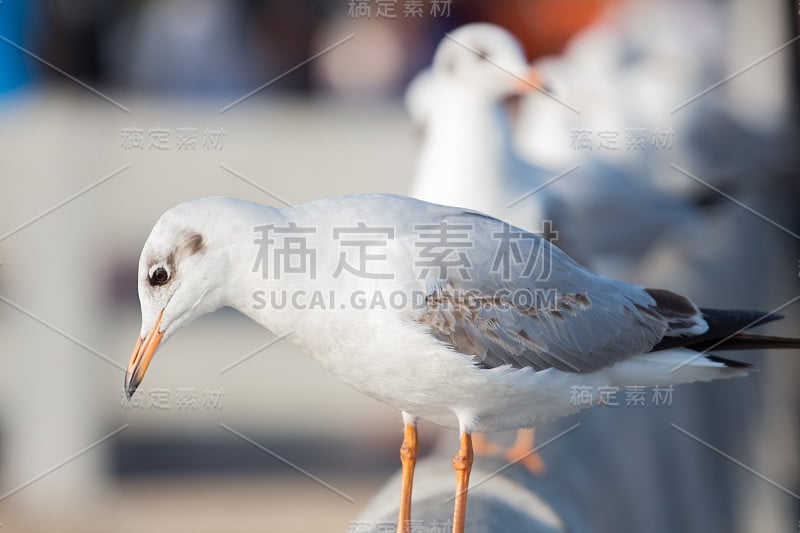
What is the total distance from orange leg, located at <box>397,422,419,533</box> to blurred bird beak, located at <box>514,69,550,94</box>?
107cm

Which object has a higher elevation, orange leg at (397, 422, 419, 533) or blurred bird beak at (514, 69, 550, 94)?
blurred bird beak at (514, 69, 550, 94)

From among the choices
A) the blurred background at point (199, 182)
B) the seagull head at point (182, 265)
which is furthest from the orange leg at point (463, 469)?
the blurred background at point (199, 182)

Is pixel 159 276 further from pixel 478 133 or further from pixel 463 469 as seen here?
pixel 478 133

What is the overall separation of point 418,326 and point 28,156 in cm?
240

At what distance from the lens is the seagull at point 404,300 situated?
1018 millimetres

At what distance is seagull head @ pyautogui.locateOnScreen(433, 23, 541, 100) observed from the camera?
2.05 metres

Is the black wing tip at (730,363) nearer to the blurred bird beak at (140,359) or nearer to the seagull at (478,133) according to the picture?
the seagull at (478,133)

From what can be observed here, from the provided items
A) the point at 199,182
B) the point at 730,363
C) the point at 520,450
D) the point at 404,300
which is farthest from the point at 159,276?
the point at 199,182

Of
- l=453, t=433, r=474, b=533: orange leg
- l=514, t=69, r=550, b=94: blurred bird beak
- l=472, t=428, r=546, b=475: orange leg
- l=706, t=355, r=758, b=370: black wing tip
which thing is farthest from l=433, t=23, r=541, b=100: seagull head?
l=453, t=433, r=474, b=533: orange leg

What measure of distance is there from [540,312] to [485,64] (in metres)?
1.06

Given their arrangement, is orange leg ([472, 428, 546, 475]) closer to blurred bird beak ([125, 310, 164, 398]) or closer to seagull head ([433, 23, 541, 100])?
blurred bird beak ([125, 310, 164, 398])

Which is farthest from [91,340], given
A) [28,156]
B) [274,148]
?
[274,148]

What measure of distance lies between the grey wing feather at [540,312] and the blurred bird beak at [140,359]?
275 mm

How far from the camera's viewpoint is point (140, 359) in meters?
1.06
